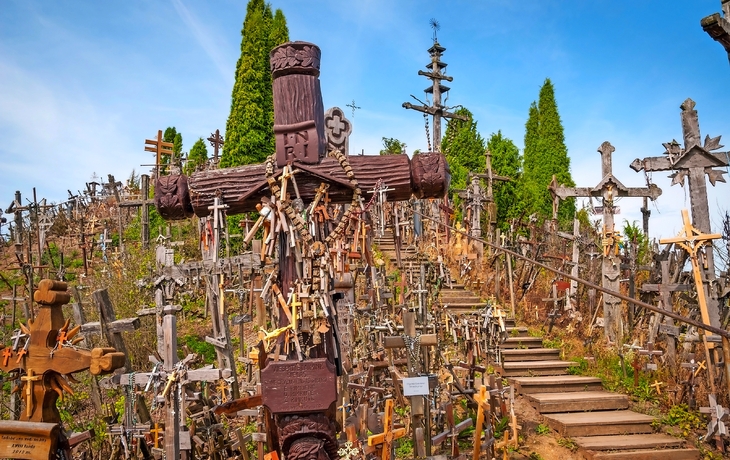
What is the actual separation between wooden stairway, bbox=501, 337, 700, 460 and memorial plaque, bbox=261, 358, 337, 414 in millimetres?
5239

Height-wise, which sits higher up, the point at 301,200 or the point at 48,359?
the point at 301,200

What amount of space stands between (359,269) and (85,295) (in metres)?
7.57

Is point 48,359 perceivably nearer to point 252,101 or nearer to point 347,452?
point 347,452

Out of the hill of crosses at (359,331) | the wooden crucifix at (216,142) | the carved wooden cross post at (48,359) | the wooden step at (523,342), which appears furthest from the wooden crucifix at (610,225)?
the wooden crucifix at (216,142)

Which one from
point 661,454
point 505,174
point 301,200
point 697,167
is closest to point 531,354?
point 661,454

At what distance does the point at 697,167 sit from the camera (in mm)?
7824

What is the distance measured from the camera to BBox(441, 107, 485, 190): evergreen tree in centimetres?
2181

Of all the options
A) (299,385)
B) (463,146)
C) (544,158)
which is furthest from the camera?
(544,158)

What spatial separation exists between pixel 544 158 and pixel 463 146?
4.38 m

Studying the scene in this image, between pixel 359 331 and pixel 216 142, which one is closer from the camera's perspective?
pixel 359 331

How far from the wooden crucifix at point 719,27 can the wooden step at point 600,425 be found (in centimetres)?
504

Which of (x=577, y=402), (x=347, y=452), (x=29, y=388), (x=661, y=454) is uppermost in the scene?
(x=29, y=388)

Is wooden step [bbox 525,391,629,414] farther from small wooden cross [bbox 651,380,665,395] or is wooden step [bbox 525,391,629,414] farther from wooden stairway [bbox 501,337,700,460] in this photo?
small wooden cross [bbox 651,380,665,395]

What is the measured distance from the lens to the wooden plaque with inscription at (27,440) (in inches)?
153
